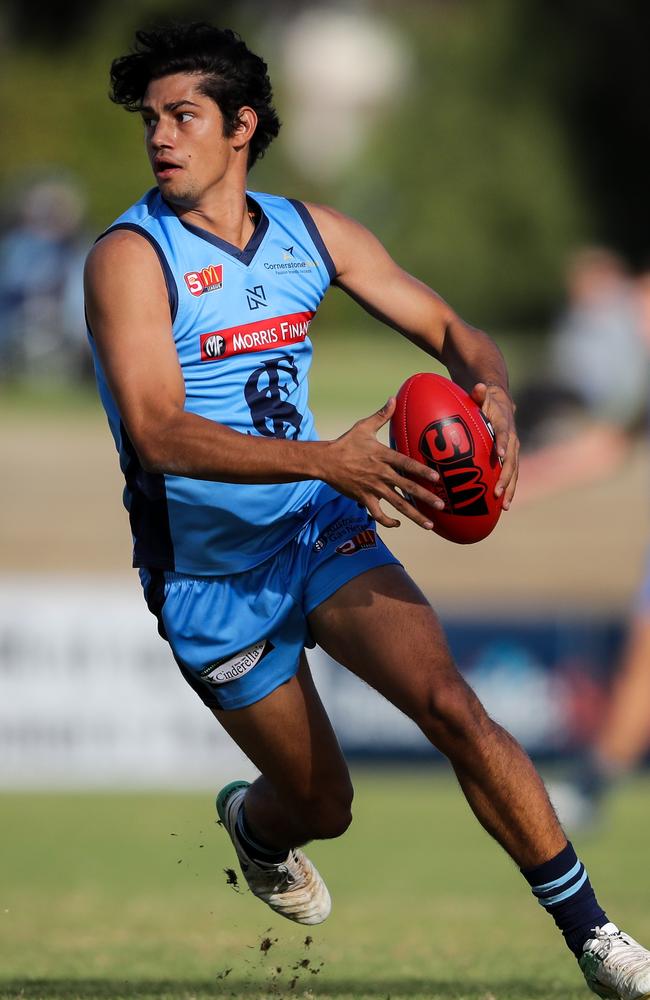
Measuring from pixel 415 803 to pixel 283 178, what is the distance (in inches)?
1440

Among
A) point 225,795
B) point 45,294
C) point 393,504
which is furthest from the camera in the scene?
point 45,294

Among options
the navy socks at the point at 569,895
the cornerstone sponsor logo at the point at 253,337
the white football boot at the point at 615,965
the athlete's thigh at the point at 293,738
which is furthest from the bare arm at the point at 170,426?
the white football boot at the point at 615,965

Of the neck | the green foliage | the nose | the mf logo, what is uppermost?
the green foliage

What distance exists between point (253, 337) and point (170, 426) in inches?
19.3

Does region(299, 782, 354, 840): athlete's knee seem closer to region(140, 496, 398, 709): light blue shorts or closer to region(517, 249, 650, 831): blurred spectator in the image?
region(140, 496, 398, 709): light blue shorts

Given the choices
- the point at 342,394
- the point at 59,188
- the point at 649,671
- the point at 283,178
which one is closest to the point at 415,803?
the point at 649,671

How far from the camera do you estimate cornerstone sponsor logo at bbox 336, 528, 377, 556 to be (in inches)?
200

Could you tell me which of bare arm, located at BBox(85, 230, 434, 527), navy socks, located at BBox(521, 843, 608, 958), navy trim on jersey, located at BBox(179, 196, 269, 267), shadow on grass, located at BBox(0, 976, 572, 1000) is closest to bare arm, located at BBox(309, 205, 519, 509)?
navy trim on jersey, located at BBox(179, 196, 269, 267)

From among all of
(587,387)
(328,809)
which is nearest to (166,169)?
(328,809)

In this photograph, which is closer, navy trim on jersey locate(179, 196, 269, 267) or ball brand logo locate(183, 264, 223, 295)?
ball brand logo locate(183, 264, 223, 295)

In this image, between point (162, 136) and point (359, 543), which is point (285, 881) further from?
point (162, 136)

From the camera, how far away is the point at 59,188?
3275 cm

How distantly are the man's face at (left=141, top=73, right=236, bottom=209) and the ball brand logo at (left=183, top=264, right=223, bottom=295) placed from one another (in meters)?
0.22

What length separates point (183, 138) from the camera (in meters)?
5.01
